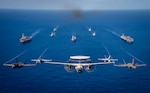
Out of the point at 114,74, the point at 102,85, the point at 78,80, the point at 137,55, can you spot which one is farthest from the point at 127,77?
the point at 137,55

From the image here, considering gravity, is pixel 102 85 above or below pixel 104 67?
below

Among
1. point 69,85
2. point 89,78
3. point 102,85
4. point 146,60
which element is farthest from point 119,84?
point 146,60

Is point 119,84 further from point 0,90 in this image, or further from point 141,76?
point 0,90

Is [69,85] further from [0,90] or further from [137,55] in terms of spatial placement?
[137,55]

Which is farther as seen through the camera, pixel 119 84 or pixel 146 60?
pixel 146 60

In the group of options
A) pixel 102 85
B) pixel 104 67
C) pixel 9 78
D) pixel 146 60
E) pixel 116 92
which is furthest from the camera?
pixel 146 60

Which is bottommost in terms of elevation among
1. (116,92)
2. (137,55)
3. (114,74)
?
(116,92)

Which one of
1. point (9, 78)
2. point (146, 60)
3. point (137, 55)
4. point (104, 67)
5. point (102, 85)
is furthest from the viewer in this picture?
point (137, 55)

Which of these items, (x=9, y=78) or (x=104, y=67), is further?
(x=104, y=67)

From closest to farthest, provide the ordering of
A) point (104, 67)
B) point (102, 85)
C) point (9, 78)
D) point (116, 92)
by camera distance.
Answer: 1. point (116, 92)
2. point (102, 85)
3. point (9, 78)
4. point (104, 67)
